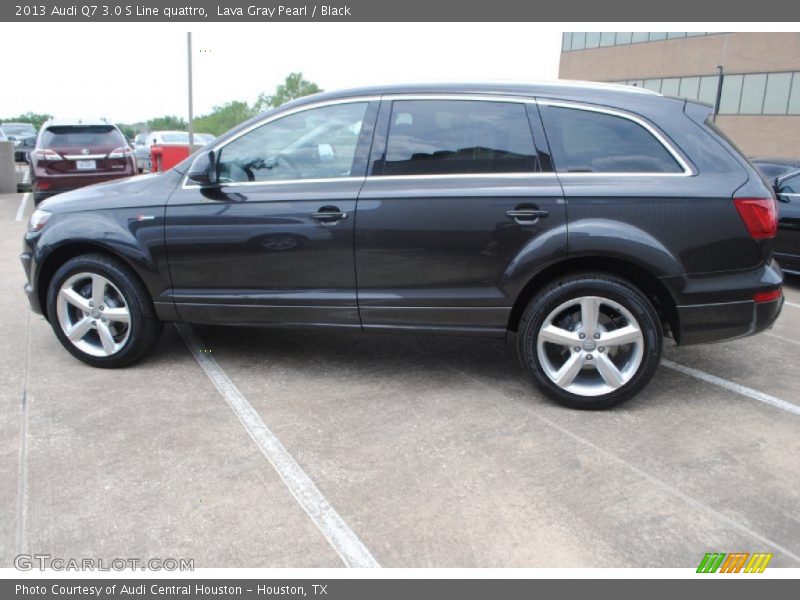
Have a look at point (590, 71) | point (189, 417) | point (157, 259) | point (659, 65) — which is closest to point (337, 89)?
point (157, 259)

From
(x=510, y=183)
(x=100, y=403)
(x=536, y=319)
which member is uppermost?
(x=510, y=183)

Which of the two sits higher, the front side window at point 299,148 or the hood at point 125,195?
the front side window at point 299,148

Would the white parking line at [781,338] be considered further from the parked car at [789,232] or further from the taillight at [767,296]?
the parked car at [789,232]

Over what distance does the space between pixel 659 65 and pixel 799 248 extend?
4584 centimetres

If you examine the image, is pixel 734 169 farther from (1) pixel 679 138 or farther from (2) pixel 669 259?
(2) pixel 669 259

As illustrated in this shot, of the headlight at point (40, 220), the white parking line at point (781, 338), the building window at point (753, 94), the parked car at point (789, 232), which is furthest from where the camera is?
the building window at point (753, 94)

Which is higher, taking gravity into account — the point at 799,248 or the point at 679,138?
the point at 679,138

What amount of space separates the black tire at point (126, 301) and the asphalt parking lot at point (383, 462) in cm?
10

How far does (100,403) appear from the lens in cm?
387

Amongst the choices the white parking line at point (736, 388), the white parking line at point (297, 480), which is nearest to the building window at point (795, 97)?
the white parking line at point (736, 388)

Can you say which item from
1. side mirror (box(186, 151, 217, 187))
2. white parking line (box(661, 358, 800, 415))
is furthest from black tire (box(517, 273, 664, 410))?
side mirror (box(186, 151, 217, 187))

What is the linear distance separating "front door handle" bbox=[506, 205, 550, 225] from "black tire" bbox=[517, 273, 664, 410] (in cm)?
39

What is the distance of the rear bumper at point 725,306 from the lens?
3.71 meters

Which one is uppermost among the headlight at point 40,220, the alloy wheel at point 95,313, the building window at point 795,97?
the building window at point 795,97
